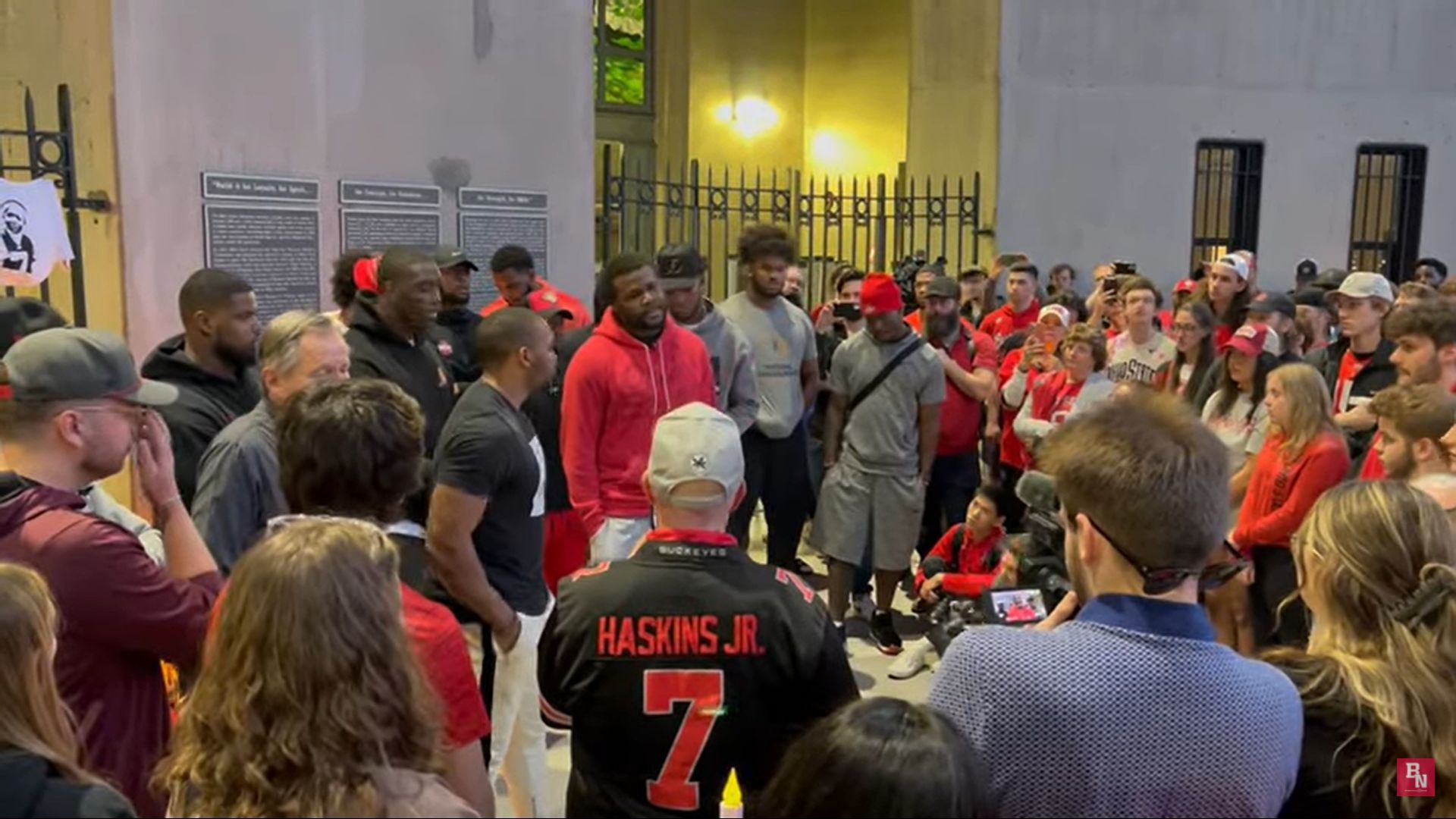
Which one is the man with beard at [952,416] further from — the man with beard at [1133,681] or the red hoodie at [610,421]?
the man with beard at [1133,681]

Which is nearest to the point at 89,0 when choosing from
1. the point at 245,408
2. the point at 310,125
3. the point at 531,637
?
the point at 310,125

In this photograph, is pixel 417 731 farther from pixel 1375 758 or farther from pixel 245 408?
pixel 245 408

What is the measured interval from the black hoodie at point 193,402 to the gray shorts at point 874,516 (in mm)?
3069

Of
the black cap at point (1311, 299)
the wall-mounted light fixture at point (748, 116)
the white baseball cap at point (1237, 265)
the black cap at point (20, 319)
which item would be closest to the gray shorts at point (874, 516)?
the white baseball cap at point (1237, 265)

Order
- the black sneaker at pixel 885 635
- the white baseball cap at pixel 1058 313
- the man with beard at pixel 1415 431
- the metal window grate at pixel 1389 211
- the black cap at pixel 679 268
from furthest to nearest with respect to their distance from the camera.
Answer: the metal window grate at pixel 1389 211 → the white baseball cap at pixel 1058 313 → the black sneaker at pixel 885 635 → the black cap at pixel 679 268 → the man with beard at pixel 1415 431

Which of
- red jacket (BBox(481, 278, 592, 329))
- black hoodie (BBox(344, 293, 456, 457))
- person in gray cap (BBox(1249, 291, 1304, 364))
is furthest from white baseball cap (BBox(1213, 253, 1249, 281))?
black hoodie (BBox(344, 293, 456, 457))

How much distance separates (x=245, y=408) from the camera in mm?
4406

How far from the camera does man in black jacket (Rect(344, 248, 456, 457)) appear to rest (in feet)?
15.5

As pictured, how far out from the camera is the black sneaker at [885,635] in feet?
20.6

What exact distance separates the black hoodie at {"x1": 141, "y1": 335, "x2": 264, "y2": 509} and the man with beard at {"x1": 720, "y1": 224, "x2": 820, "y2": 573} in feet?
8.80

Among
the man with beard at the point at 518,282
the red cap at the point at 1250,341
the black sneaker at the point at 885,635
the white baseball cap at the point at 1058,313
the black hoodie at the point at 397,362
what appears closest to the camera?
the black hoodie at the point at 397,362

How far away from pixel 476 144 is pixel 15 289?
3071 mm

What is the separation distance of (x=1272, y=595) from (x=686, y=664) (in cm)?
346

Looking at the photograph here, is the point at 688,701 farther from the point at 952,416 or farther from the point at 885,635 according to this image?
the point at 952,416
